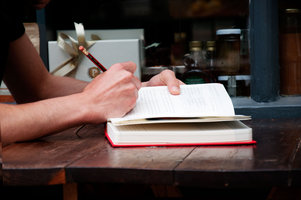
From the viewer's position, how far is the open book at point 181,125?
0.74 meters

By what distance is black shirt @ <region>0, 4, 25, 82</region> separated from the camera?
3.61ft

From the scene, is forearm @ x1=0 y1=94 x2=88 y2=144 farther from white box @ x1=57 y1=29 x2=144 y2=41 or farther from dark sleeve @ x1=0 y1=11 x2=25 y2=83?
white box @ x1=57 y1=29 x2=144 y2=41

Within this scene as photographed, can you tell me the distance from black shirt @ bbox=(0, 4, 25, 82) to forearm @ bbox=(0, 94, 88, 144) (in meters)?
0.33

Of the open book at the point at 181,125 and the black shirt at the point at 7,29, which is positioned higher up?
the black shirt at the point at 7,29

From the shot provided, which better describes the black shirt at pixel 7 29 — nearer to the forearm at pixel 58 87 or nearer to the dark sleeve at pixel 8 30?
the dark sleeve at pixel 8 30

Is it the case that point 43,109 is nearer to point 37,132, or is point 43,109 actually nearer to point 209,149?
point 37,132

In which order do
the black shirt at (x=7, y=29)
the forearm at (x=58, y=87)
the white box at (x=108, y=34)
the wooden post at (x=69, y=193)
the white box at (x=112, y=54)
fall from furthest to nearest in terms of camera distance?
1. the white box at (x=108, y=34)
2. the white box at (x=112, y=54)
3. the forearm at (x=58, y=87)
4. the black shirt at (x=7, y=29)
5. the wooden post at (x=69, y=193)

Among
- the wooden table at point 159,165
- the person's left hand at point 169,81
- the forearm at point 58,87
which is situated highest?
the person's left hand at point 169,81

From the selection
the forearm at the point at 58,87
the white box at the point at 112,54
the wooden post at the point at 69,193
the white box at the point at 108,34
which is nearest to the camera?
the wooden post at the point at 69,193

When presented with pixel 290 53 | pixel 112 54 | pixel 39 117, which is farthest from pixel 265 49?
→ pixel 39 117

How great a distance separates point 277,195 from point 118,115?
1.20ft

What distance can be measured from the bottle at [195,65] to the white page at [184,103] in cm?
78

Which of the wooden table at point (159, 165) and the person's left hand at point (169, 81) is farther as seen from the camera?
the person's left hand at point (169, 81)

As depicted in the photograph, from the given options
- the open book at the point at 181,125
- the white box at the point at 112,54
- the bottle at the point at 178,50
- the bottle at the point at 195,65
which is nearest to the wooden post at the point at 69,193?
the open book at the point at 181,125
